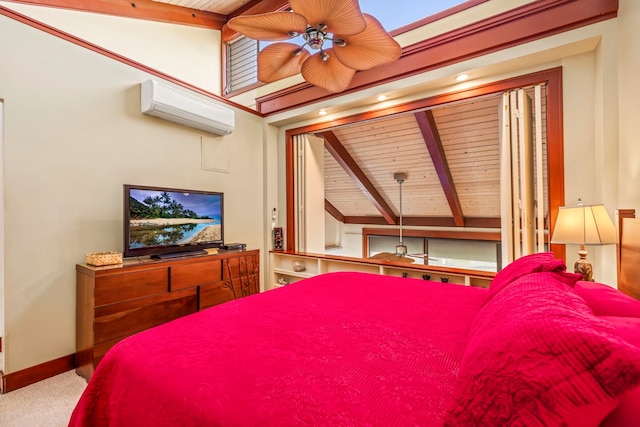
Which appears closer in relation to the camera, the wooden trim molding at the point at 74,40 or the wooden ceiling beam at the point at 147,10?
the wooden trim molding at the point at 74,40

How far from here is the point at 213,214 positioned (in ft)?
10.9

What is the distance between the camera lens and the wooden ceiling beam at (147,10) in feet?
10.1

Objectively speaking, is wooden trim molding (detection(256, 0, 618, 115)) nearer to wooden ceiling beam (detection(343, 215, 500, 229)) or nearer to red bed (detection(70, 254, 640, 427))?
red bed (detection(70, 254, 640, 427))

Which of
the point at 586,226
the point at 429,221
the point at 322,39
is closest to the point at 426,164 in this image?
the point at 429,221

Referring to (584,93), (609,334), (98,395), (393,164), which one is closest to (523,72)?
(584,93)

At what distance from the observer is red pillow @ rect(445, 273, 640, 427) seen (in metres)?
0.52

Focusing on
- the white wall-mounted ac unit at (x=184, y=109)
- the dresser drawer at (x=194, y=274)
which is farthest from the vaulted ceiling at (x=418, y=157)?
the dresser drawer at (x=194, y=274)

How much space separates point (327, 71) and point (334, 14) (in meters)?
0.61

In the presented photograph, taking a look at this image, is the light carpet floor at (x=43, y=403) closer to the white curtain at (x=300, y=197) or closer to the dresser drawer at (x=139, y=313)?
the dresser drawer at (x=139, y=313)

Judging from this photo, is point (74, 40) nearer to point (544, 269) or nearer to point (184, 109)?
point (184, 109)

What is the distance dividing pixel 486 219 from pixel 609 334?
5.12 metres

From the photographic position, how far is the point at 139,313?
251 centimetres

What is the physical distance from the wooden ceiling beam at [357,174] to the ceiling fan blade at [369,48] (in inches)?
98.8

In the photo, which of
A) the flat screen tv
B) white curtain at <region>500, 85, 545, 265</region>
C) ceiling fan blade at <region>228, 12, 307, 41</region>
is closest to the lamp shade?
white curtain at <region>500, 85, 545, 265</region>
